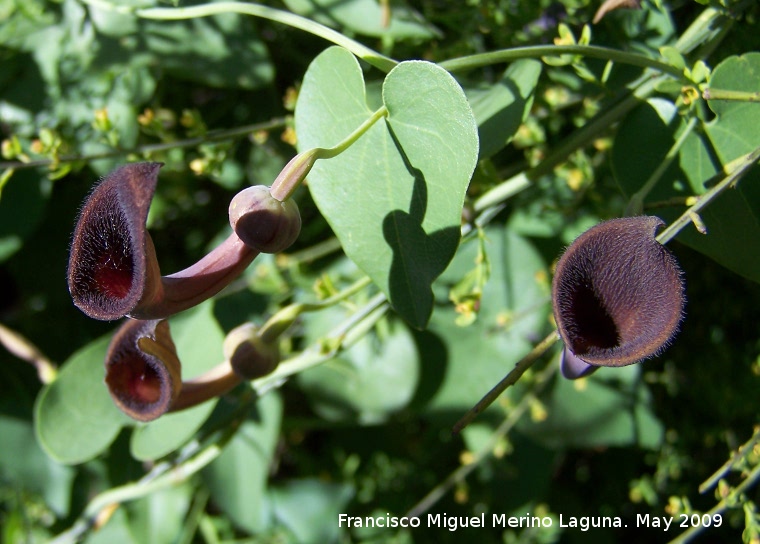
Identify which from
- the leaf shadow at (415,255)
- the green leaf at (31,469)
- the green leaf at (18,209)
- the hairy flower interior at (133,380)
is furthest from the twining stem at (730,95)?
the green leaf at (31,469)

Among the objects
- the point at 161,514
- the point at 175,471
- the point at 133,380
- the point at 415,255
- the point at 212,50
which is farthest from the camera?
the point at 161,514

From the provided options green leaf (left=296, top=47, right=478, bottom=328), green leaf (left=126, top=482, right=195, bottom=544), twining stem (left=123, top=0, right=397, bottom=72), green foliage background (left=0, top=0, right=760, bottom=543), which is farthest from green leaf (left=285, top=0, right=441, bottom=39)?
green leaf (left=126, top=482, right=195, bottom=544)

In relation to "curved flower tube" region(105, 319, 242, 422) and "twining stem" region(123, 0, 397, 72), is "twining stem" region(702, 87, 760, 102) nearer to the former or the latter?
"twining stem" region(123, 0, 397, 72)

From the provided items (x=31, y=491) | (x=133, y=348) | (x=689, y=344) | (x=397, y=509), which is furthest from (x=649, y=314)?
(x=31, y=491)

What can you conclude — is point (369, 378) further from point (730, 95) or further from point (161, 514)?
point (730, 95)

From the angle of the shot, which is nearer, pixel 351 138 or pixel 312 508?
pixel 351 138

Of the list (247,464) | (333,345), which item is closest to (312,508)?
(247,464)

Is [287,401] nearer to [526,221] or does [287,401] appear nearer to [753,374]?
[526,221]

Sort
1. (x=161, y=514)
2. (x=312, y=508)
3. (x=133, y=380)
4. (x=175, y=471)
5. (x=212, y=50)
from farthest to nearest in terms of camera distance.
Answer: (x=312, y=508) → (x=161, y=514) → (x=212, y=50) → (x=175, y=471) → (x=133, y=380)
